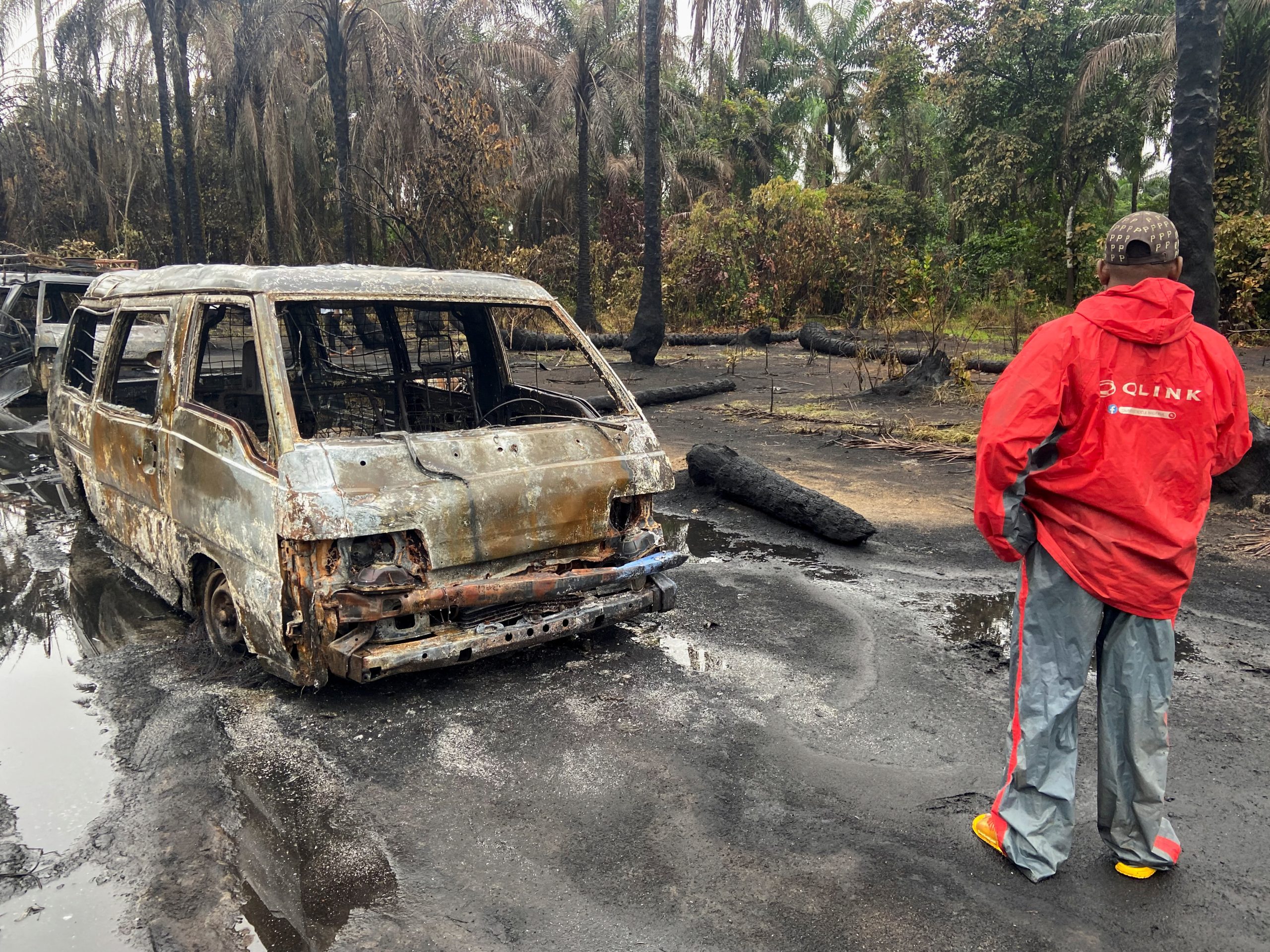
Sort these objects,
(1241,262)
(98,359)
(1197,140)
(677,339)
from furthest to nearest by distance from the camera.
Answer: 1. (677,339)
2. (1241,262)
3. (1197,140)
4. (98,359)

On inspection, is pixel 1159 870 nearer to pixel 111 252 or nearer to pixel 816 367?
pixel 816 367

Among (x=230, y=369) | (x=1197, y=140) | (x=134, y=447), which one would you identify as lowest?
(x=134, y=447)

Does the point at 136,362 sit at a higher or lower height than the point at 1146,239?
lower

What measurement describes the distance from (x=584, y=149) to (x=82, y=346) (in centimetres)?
1819

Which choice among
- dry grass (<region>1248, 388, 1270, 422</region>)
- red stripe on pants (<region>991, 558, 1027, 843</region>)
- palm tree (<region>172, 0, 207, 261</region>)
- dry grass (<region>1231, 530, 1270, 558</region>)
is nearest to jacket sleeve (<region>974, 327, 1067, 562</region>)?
red stripe on pants (<region>991, 558, 1027, 843</region>)

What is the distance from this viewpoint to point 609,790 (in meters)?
3.38

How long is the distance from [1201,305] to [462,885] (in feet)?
31.1

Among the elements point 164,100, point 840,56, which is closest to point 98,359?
point 164,100

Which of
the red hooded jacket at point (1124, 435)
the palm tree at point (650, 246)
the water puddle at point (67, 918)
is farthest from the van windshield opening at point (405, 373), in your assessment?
the palm tree at point (650, 246)

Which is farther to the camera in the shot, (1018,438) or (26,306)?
(26,306)

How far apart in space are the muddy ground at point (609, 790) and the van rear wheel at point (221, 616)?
123 mm

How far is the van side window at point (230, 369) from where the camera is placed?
475cm

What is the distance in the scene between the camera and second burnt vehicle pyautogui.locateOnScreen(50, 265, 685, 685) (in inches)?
148

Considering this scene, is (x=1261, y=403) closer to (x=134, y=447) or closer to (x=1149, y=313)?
(x=1149, y=313)
